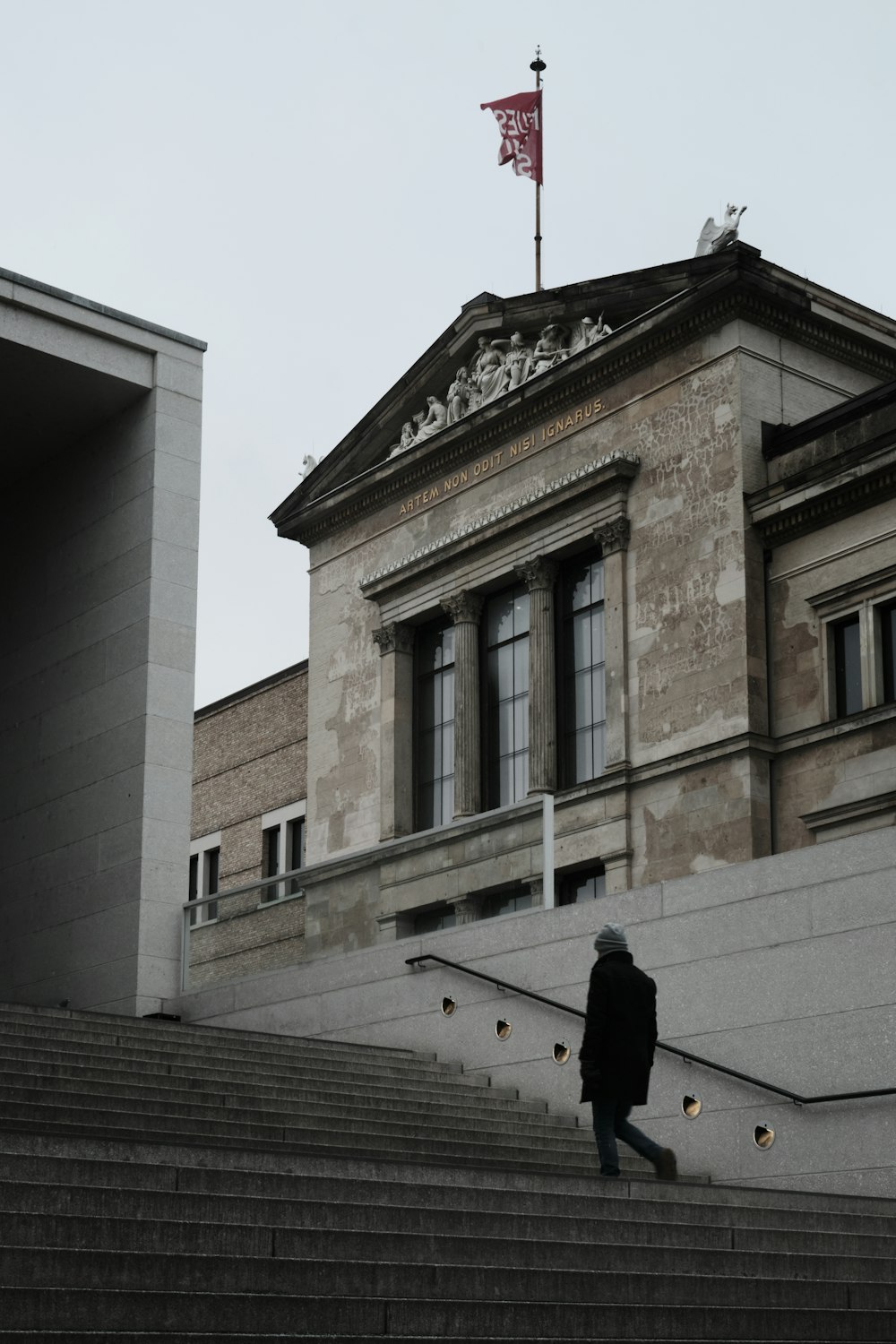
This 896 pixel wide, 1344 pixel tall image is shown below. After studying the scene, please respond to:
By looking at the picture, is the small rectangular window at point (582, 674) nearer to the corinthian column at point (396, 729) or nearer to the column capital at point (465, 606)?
the column capital at point (465, 606)

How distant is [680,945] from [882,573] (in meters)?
13.0

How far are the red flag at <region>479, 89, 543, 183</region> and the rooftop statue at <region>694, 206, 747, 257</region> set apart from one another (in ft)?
20.4

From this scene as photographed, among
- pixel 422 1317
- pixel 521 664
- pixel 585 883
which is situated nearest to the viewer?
pixel 422 1317

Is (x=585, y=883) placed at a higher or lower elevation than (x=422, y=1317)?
higher

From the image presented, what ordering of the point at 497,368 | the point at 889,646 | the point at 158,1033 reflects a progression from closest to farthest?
1. the point at 158,1033
2. the point at 889,646
3. the point at 497,368

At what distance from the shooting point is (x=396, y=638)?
3478cm

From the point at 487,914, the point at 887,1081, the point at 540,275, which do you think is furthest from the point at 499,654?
the point at 887,1081

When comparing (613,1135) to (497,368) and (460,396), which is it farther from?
(460,396)

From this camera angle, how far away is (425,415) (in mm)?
35406

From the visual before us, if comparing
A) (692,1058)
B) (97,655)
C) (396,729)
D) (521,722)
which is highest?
(396,729)

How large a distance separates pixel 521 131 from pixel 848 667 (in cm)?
1370

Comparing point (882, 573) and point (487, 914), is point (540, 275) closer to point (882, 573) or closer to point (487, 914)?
point (882, 573)

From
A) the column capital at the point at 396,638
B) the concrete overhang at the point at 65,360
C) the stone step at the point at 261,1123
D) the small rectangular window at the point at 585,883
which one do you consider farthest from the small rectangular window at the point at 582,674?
the stone step at the point at 261,1123

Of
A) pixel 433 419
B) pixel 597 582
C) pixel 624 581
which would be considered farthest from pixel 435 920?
pixel 433 419
